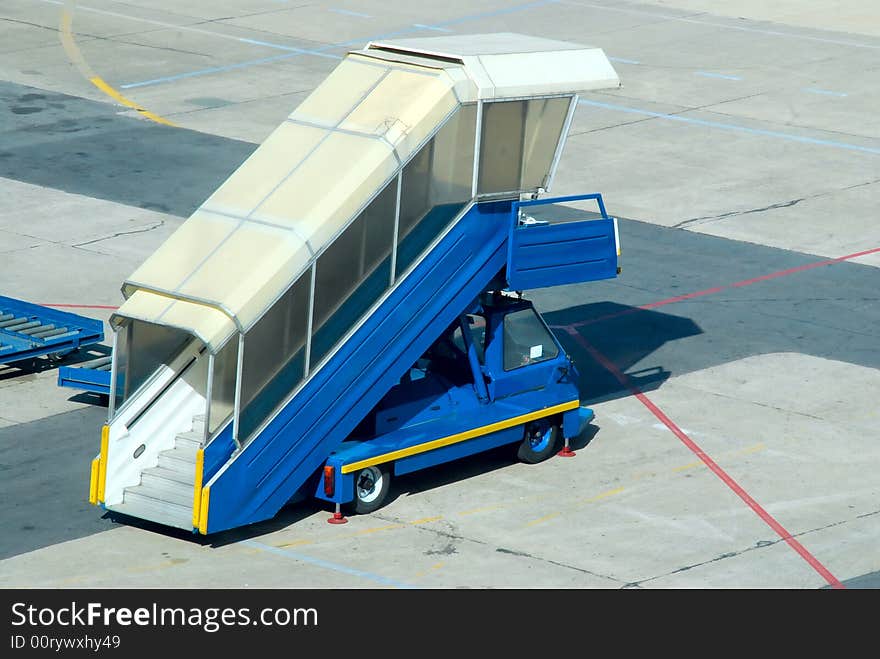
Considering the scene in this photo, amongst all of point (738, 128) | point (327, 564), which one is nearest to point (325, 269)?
point (327, 564)

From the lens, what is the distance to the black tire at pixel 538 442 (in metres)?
22.0

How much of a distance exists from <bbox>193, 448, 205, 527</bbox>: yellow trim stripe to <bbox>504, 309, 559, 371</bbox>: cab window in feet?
15.9

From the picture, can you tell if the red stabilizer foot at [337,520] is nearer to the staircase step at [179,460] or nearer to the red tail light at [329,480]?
the red tail light at [329,480]

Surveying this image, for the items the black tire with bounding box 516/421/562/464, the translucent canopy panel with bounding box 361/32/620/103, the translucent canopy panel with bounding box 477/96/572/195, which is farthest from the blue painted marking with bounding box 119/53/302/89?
the black tire with bounding box 516/421/562/464

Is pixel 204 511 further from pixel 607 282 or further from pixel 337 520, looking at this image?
pixel 607 282

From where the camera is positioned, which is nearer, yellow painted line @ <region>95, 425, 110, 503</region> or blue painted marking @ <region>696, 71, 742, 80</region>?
yellow painted line @ <region>95, 425, 110, 503</region>

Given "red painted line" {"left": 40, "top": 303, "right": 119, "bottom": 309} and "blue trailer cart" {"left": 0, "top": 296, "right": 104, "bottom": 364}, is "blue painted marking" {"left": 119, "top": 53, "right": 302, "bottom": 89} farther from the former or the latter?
"blue trailer cart" {"left": 0, "top": 296, "right": 104, "bottom": 364}

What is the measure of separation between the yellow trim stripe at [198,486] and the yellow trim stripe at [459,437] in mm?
1917

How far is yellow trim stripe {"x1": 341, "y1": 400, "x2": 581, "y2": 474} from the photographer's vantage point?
20062mm

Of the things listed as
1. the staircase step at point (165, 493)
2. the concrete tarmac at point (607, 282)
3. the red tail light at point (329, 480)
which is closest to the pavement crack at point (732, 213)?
the concrete tarmac at point (607, 282)

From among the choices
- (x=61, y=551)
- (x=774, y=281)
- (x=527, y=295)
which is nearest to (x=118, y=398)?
(x=61, y=551)

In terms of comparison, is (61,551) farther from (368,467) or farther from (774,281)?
(774,281)

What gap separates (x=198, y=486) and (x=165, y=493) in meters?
0.95

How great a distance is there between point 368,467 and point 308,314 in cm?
216
